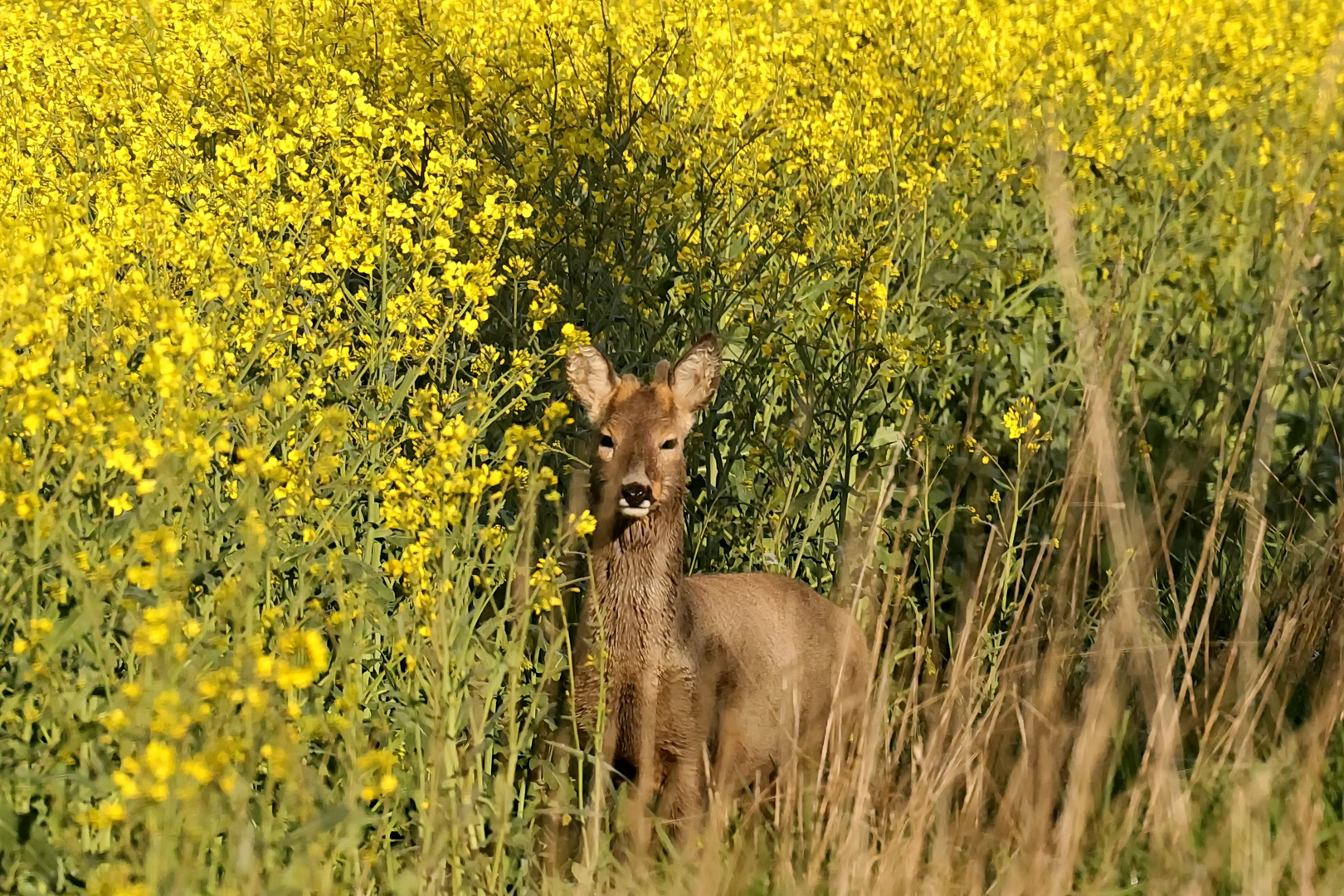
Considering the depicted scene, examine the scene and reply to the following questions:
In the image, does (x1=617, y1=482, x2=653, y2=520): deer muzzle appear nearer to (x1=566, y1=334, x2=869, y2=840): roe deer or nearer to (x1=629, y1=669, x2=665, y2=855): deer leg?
(x1=566, y1=334, x2=869, y2=840): roe deer

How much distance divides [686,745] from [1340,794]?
1751 millimetres

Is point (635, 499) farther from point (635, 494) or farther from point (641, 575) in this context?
point (641, 575)

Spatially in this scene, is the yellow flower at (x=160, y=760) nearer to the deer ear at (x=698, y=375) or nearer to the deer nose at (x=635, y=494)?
the deer nose at (x=635, y=494)

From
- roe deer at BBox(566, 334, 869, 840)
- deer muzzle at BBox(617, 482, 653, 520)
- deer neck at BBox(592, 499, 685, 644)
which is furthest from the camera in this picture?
deer neck at BBox(592, 499, 685, 644)

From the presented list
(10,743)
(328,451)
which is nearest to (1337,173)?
(328,451)

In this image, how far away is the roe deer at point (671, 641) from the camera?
5062 mm

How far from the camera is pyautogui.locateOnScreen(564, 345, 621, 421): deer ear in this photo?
17.0ft

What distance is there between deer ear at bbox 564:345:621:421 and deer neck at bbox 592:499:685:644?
35 cm

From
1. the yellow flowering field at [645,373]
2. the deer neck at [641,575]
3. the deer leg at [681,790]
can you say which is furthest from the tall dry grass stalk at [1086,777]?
the deer neck at [641,575]

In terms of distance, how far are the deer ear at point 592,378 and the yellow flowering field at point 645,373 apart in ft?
0.37

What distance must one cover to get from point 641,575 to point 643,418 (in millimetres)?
460

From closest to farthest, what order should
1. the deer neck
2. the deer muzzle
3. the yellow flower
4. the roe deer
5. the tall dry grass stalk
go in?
the yellow flower
the tall dry grass stalk
the deer muzzle
the roe deer
the deer neck

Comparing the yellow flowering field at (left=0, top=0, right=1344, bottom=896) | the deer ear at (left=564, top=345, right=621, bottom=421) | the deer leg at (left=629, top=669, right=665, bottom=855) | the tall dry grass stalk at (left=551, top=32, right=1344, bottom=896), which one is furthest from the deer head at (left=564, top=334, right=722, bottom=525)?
the tall dry grass stalk at (left=551, top=32, right=1344, bottom=896)

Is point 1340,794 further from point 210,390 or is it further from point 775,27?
point 775,27
